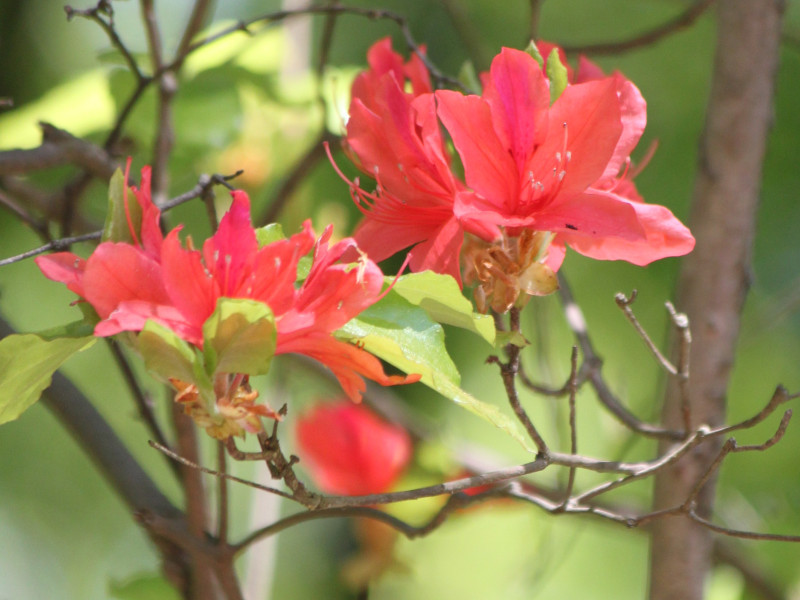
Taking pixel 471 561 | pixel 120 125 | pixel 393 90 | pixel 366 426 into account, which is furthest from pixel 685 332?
pixel 471 561

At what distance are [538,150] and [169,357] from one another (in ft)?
0.60

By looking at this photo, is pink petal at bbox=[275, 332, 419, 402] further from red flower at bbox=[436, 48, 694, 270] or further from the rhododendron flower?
the rhododendron flower

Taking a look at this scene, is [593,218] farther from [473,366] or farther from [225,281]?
[473,366]

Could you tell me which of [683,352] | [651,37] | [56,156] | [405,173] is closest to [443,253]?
[405,173]

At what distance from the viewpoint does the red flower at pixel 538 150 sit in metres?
0.36

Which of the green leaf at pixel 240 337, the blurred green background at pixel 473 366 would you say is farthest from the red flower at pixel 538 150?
the blurred green background at pixel 473 366

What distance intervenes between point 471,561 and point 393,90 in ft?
4.24

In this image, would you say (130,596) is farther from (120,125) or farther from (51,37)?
(51,37)

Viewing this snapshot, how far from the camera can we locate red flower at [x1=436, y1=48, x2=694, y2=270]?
359 mm

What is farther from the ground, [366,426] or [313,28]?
[313,28]

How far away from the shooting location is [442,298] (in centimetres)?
35

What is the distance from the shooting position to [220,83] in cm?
80

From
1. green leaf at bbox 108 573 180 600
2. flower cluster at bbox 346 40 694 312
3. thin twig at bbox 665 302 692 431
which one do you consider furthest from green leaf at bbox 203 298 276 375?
green leaf at bbox 108 573 180 600

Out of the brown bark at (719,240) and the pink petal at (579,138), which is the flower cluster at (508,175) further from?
the brown bark at (719,240)
